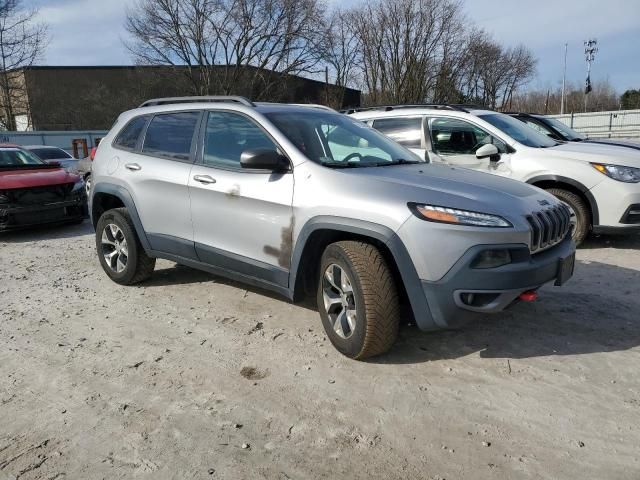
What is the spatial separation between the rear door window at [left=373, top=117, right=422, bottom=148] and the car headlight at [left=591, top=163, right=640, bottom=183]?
7.73 feet

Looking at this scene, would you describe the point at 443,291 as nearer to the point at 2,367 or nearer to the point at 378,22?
the point at 2,367

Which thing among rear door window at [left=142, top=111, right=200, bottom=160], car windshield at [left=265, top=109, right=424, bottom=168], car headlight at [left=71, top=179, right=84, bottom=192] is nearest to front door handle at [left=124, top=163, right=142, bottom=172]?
rear door window at [left=142, top=111, right=200, bottom=160]

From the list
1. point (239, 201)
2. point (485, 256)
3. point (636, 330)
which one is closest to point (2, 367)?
point (239, 201)

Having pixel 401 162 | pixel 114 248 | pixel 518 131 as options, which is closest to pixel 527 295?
pixel 401 162

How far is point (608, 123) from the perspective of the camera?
36.2m

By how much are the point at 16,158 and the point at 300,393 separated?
8.09 m

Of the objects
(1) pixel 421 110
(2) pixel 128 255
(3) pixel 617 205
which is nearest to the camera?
(2) pixel 128 255

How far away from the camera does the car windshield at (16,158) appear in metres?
8.62

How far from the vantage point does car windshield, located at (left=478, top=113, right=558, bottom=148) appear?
670 cm

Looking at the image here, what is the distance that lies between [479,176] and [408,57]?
35.2 metres

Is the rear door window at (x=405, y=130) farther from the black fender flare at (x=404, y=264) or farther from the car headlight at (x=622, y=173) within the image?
the black fender flare at (x=404, y=264)

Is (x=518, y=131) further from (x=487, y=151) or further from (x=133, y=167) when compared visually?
(x=133, y=167)

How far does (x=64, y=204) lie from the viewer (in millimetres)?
8336

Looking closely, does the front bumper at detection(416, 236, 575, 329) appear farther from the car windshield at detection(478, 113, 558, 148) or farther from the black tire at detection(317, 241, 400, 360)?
the car windshield at detection(478, 113, 558, 148)
